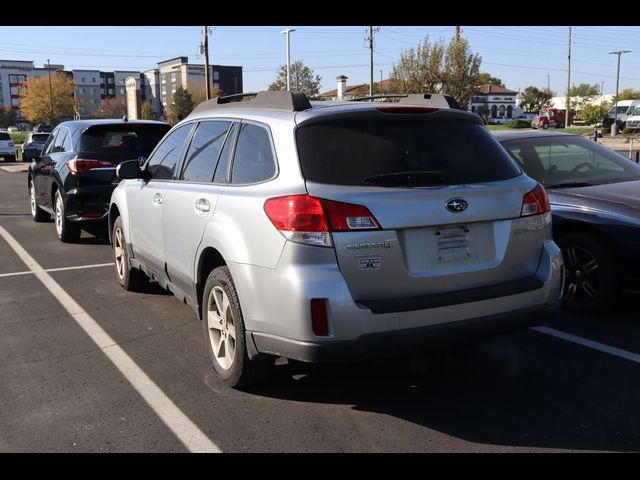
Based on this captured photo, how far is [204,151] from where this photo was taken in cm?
475

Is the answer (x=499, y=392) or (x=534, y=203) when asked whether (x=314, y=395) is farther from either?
(x=534, y=203)

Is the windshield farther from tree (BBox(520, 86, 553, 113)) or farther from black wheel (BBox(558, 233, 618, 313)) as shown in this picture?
tree (BBox(520, 86, 553, 113))

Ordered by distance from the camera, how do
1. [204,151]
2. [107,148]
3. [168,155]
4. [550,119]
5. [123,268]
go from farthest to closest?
1. [550,119]
2. [107,148]
3. [123,268]
4. [168,155]
5. [204,151]

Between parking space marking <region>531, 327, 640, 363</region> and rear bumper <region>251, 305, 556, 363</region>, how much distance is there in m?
1.32

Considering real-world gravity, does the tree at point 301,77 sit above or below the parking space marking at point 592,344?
above

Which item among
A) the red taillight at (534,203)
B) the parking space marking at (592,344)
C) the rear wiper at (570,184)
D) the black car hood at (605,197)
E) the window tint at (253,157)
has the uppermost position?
the window tint at (253,157)

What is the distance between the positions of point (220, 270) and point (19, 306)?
316 cm

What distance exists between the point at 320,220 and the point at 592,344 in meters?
2.69

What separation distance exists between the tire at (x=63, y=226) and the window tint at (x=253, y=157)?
5793 mm

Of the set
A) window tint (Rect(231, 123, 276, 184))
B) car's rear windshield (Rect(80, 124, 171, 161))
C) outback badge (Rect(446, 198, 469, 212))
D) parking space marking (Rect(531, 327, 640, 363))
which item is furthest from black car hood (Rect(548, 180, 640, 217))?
car's rear windshield (Rect(80, 124, 171, 161))

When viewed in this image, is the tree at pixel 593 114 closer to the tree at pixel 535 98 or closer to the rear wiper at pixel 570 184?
the tree at pixel 535 98

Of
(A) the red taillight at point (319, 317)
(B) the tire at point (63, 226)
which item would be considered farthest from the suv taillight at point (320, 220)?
(B) the tire at point (63, 226)

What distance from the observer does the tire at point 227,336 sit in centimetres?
384

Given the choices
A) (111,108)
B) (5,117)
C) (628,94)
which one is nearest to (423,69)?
(628,94)
